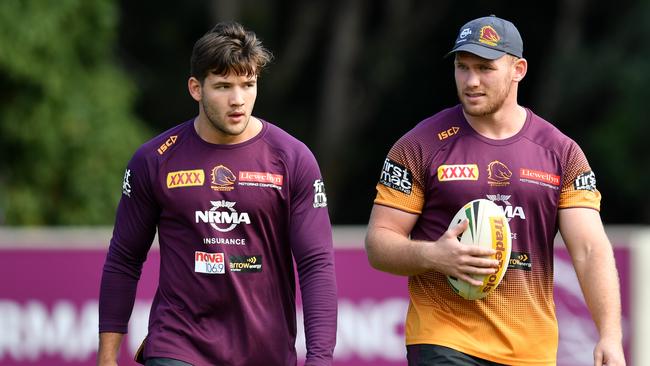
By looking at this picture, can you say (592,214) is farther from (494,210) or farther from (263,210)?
(263,210)

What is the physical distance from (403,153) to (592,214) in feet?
3.10

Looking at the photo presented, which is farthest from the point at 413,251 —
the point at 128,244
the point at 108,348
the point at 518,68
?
the point at 108,348

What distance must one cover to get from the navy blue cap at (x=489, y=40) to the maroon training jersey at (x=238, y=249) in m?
0.92

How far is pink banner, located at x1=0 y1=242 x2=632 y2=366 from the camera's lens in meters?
11.5

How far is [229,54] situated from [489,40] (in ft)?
4.01

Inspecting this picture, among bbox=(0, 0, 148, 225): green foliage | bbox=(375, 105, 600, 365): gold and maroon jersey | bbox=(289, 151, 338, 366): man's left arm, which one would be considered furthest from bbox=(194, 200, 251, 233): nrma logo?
bbox=(0, 0, 148, 225): green foliage

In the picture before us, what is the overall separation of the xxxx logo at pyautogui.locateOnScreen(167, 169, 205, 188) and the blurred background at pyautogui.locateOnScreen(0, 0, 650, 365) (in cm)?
1148

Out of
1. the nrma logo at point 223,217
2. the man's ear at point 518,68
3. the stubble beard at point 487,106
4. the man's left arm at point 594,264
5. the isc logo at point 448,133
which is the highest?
the man's ear at point 518,68

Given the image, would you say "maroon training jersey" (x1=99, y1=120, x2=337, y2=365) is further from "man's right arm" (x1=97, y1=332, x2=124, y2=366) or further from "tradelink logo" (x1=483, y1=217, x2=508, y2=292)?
"tradelink logo" (x1=483, y1=217, x2=508, y2=292)

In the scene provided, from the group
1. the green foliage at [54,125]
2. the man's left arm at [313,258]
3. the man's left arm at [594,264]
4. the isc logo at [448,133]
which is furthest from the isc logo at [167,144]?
the green foliage at [54,125]

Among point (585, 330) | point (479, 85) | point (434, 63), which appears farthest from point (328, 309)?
point (434, 63)

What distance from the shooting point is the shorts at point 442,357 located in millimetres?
6434

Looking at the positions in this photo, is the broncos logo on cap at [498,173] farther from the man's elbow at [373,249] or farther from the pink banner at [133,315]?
the pink banner at [133,315]

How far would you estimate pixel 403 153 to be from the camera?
6.63 m
